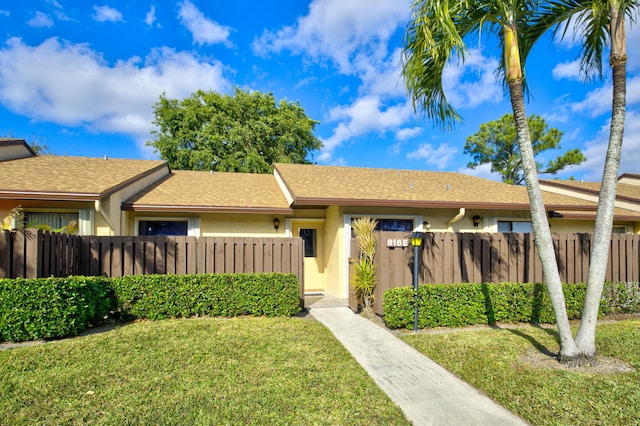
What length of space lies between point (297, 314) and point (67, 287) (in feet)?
14.8

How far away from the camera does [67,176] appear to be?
10.1 m

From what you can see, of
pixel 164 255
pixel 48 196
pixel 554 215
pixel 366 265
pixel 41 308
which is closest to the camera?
pixel 41 308

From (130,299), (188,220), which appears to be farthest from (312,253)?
(130,299)

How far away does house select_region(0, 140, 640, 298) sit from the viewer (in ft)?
30.7

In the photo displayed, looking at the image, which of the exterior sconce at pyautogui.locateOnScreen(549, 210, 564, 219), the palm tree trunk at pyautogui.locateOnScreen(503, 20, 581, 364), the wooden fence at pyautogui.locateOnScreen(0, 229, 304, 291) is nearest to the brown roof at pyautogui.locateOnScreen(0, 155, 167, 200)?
the wooden fence at pyautogui.locateOnScreen(0, 229, 304, 291)

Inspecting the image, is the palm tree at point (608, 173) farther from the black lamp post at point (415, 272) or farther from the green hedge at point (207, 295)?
the green hedge at point (207, 295)

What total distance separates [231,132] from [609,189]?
21018mm

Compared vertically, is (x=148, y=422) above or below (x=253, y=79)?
below

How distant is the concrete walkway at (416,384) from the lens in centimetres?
375

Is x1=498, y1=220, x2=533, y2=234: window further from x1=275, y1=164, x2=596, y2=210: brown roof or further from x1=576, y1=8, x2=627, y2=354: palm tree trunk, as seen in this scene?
x1=576, y1=8, x2=627, y2=354: palm tree trunk

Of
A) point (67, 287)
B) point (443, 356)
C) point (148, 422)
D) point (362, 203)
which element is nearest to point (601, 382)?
point (443, 356)

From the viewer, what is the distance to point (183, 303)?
7637 millimetres

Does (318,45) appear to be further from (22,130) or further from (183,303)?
(22,130)

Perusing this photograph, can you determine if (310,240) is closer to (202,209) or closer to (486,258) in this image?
(202,209)
